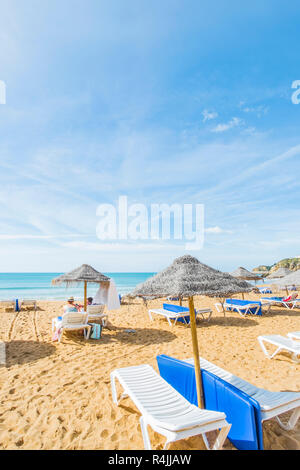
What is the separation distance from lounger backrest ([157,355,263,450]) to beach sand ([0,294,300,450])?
1.28ft

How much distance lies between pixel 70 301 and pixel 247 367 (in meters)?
5.34

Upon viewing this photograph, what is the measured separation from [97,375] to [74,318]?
258 cm

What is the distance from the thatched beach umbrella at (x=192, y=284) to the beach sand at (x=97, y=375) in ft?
3.75

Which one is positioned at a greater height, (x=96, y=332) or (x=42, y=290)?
(x=96, y=332)

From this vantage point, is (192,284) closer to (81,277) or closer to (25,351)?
(25,351)

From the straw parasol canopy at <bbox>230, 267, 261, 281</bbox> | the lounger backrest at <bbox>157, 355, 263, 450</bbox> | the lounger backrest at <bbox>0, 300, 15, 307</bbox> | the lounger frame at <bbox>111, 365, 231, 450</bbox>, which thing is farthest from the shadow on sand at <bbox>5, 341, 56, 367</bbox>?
the straw parasol canopy at <bbox>230, 267, 261, 281</bbox>

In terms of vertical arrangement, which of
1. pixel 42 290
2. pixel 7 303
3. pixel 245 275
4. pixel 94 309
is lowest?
pixel 42 290

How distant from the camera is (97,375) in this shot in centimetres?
459

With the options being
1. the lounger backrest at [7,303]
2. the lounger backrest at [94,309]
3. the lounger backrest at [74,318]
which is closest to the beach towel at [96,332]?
the lounger backrest at [74,318]

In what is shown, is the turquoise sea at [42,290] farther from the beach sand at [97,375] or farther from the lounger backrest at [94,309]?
the beach sand at [97,375]

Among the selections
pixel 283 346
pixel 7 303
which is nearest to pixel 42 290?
pixel 7 303
